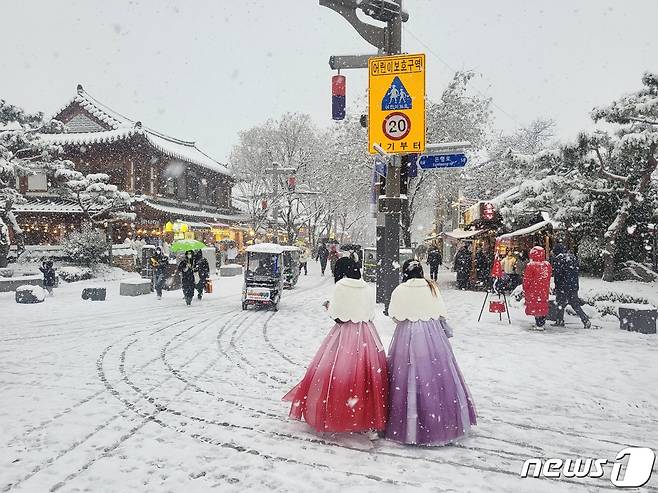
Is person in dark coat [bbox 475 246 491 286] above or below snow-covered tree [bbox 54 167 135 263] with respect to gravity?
below

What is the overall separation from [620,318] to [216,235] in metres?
32.3

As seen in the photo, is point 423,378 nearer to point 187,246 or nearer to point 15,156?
point 187,246

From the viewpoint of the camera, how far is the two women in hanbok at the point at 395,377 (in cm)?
420

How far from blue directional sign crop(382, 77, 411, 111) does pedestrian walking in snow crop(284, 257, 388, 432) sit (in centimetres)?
514

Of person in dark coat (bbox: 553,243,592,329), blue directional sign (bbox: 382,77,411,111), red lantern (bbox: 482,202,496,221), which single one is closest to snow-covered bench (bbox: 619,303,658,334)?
person in dark coat (bbox: 553,243,592,329)

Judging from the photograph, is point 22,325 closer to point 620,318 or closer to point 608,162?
point 620,318

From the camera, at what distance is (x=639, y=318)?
9781 millimetres

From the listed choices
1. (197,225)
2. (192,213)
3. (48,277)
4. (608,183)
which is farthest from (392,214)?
(192,213)

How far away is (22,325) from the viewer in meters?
10.3

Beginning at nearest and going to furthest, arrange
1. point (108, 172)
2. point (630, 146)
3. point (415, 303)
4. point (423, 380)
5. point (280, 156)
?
point (423, 380) → point (415, 303) → point (630, 146) → point (108, 172) → point (280, 156)

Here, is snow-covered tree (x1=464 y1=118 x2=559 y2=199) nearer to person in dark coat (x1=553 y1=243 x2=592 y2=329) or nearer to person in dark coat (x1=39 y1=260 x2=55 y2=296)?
person in dark coat (x1=553 y1=243 x2=592 y2=329)

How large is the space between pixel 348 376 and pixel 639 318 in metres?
8.38

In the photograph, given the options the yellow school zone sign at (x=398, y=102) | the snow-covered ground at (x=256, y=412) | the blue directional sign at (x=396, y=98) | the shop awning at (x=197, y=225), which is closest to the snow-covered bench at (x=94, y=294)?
the snow-covered ground at (x=256, y=412)

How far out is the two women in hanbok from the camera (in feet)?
13.8
